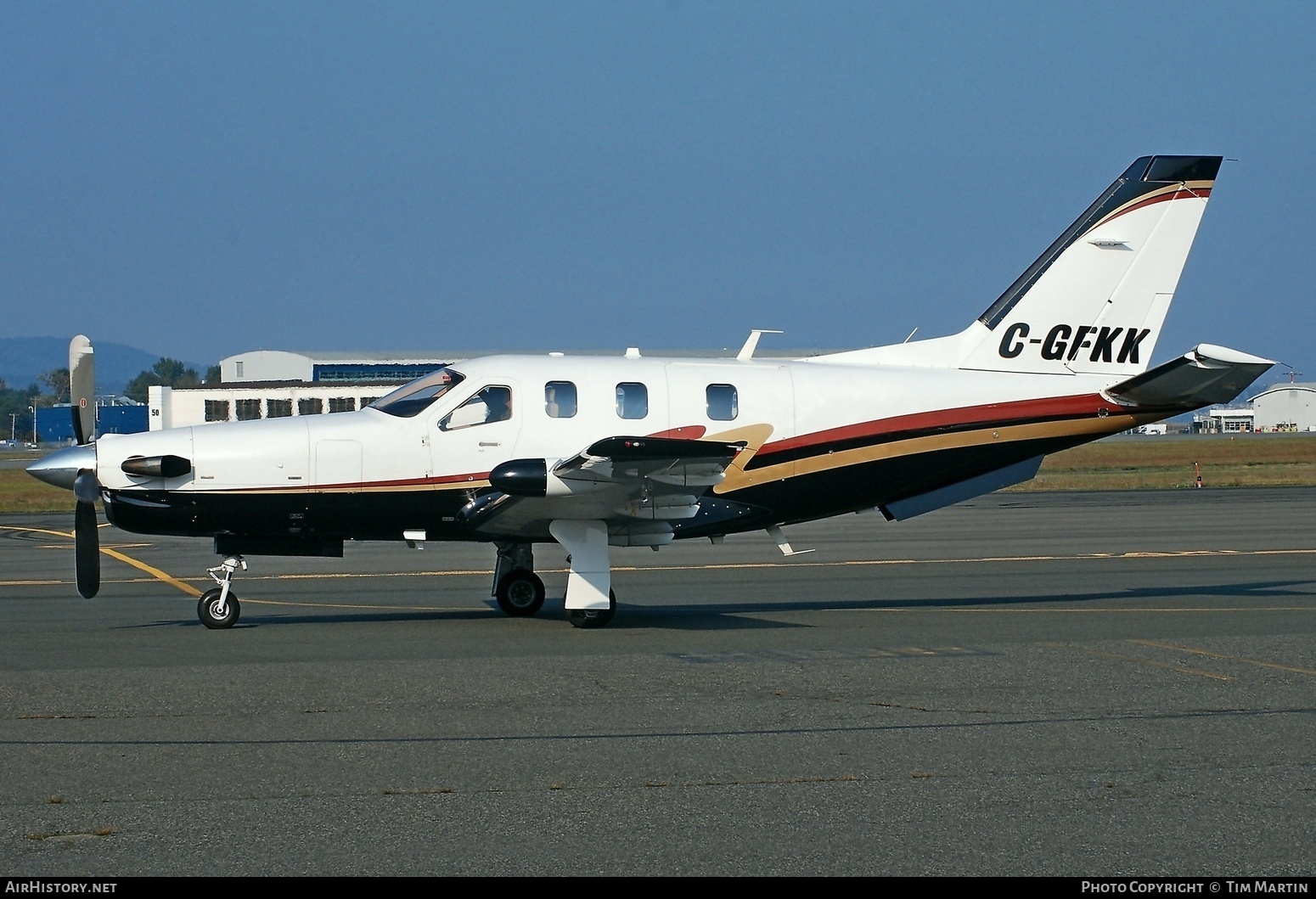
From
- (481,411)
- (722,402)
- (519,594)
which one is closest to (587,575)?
(519,594)

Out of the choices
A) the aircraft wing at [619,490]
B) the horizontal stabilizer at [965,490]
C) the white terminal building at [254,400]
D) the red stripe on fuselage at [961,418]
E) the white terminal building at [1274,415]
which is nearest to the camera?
the aircraft wing at [619,490]

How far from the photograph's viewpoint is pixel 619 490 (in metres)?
12.9

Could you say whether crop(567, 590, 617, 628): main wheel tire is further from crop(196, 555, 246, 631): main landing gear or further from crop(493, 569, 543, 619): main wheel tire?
crop(196, 555, 246, 631): main landing gear

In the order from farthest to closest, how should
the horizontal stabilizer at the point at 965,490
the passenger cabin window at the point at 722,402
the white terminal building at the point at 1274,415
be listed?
the white terminal building at the point at 1274,415
the horizontal stabilizer at the point at 965,490
the passenger cabin window at the point at 722,402

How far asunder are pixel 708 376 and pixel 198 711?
6782mm

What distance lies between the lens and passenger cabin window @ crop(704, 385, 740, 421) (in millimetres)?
13750

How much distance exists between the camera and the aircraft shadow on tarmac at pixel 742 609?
1348 centimetres

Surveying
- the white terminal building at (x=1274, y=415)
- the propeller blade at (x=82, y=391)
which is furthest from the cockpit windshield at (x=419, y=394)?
the white terminal building at (x=1274, y=415)

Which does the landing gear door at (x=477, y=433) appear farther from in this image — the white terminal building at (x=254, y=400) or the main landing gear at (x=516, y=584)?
the white terminal building at (x=254, y=400)

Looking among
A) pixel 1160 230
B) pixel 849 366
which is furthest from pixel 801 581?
pixel 1160 230

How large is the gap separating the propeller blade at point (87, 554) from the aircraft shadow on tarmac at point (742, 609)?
677 millimetres

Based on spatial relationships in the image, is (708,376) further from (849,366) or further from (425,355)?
(425,355)

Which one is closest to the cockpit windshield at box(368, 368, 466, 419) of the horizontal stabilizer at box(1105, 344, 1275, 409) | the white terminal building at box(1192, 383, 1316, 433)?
the horizontal stabilizer at box(1105, 344, 1275, 409)

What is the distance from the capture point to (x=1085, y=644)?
11523 millimetres
